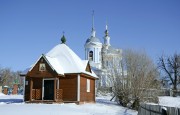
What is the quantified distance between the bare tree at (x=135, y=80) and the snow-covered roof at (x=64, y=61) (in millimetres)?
4587

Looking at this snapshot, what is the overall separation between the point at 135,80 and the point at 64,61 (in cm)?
756

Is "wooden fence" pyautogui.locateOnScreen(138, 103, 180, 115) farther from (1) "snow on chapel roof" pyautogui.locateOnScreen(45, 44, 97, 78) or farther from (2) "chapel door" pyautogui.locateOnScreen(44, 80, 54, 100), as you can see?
(2) "chapel door" pyautogui.locateOnScreen(44, 80, 54, 100)

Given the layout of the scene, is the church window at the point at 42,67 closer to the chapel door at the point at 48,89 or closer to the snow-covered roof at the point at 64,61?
the snow-covered roof at the point at 64,61

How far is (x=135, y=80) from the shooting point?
29.4 meters

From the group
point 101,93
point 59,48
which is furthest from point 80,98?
point 101,93

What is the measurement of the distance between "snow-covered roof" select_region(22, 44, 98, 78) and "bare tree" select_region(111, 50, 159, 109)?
459cm

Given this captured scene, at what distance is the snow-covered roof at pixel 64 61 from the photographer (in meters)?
25.7

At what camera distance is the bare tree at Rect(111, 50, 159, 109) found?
95.3 feet

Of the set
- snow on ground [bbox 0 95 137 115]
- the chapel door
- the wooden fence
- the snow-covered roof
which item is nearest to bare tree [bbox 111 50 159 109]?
the snow-covered roof

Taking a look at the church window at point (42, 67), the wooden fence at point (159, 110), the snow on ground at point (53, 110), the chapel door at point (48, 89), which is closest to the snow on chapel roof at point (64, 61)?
the church window at point (42, 67)

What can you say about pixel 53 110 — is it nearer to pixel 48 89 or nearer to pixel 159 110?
pixel 48 89

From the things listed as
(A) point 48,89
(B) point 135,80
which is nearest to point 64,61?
(A) point 48,89

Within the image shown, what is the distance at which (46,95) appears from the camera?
1014 inches

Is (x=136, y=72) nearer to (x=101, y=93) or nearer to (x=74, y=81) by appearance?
(x=74, y=81)
